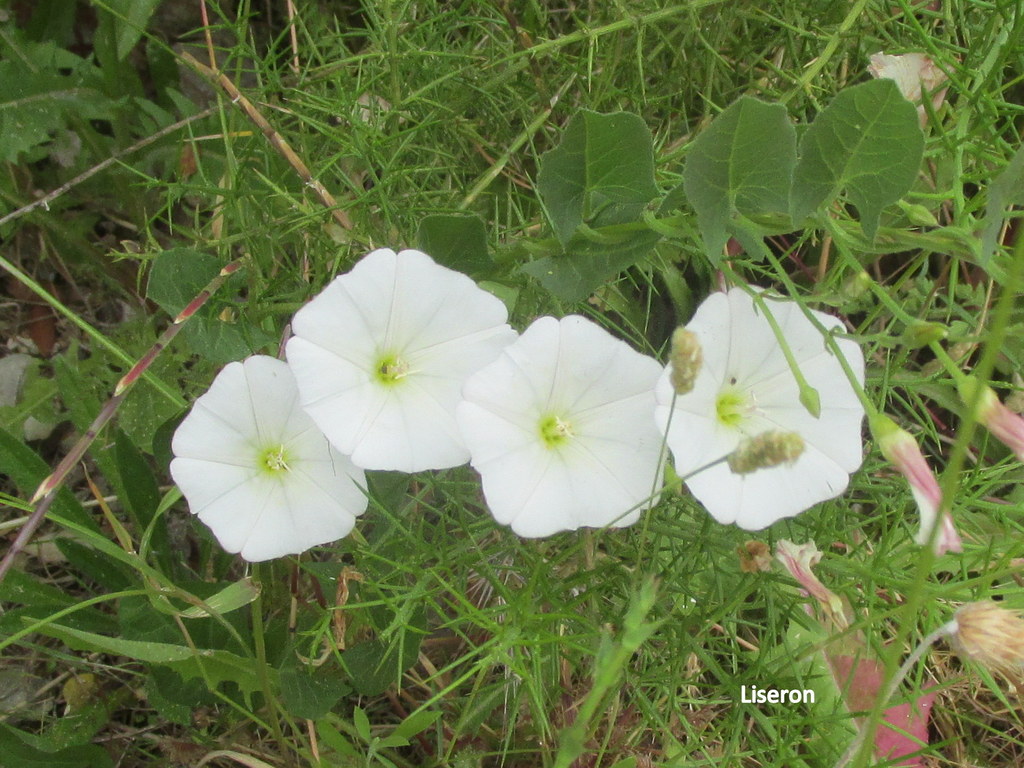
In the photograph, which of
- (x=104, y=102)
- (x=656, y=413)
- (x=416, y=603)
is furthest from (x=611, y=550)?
(x=104, y=102)

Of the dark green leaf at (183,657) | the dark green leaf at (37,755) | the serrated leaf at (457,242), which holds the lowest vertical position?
the dark green leaf at (37,755)

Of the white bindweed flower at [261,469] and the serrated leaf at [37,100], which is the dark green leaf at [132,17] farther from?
the white bindweed flower at [261,469]

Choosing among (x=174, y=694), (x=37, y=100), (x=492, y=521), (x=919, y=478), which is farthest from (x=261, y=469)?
(x=37, y=100)

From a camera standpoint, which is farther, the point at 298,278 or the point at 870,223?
the point at 298,278

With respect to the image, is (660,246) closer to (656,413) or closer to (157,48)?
(656,413)

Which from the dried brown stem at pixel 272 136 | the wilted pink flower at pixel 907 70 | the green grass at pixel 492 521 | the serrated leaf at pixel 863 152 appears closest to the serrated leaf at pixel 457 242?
the green grass at pixel 492 521

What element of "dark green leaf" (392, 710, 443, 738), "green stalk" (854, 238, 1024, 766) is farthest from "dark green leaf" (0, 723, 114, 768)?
"green stalk" (854, 238, 1024, 766)

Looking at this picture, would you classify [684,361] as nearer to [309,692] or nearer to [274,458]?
[274,458]
